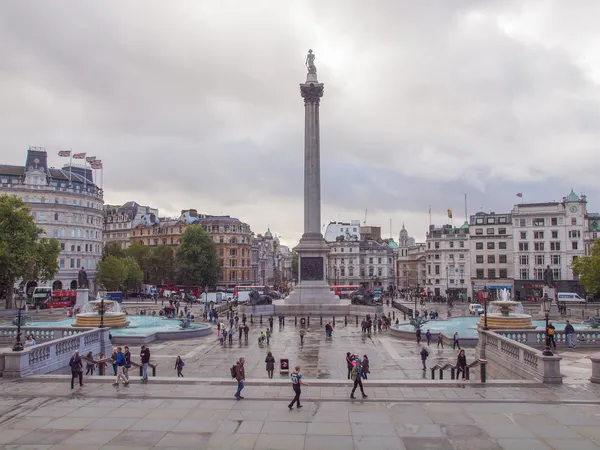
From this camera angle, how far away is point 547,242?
8419 centimetres

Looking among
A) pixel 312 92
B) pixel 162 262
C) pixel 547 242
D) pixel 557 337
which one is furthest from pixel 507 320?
pixel 162 262

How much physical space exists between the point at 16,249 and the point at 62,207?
102 ft

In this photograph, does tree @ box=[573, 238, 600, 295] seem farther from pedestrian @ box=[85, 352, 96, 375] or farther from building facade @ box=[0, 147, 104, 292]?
building facade @ box=[0, 147, 104, 292]

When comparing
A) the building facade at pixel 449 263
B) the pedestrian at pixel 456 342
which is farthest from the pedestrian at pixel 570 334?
the building facade at pixel 449 263

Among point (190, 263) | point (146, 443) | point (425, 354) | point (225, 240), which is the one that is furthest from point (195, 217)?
point (146, 443)

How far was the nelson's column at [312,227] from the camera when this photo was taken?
61.1 metres

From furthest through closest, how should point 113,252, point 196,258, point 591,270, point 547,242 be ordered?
1. point 113,252
2. point 196,258
3. point 547,242
4. point 591,270

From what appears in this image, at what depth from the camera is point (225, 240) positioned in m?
120

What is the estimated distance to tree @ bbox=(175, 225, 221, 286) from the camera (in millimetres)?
100625

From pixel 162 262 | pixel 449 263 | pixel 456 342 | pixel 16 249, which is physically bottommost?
pixel 456 342

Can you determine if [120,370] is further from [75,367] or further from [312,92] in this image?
[312,92]

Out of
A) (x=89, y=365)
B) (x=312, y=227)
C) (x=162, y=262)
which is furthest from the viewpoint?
(x=162, y=262)

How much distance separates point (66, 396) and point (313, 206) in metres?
48.6

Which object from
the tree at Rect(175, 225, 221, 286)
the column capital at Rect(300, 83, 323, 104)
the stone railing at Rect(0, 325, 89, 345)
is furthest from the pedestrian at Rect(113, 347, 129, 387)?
the tree at Rect(175, 225, 221, 286)
